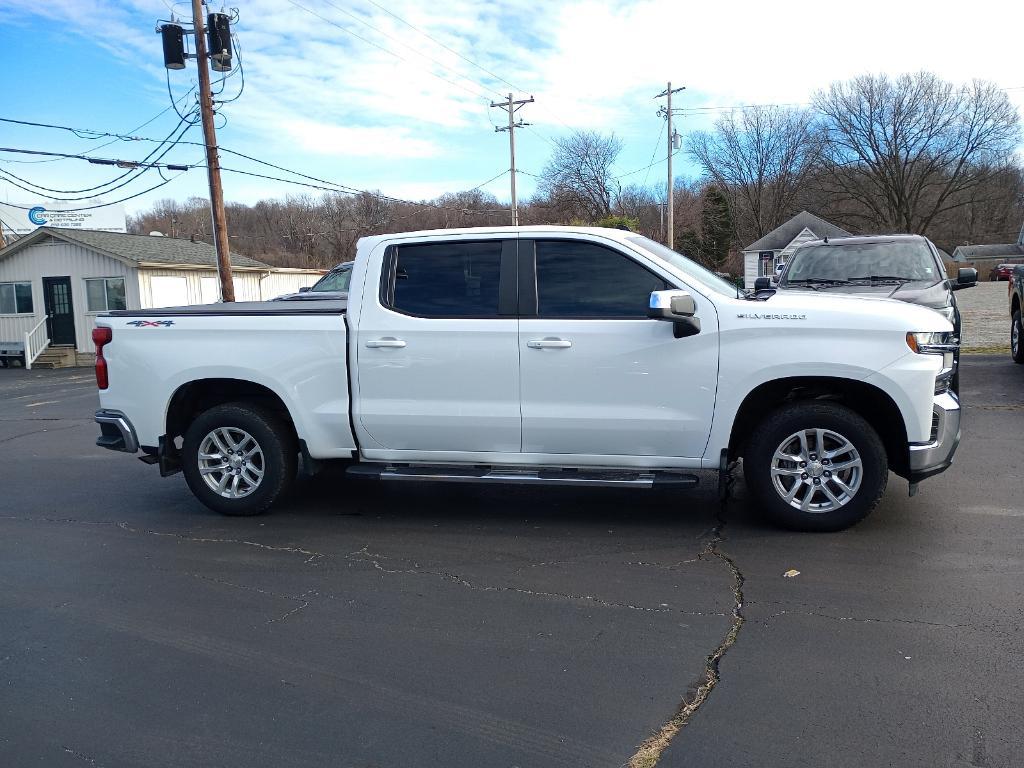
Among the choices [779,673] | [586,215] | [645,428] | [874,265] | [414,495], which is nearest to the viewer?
[779,673]

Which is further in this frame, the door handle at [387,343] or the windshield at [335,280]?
the windshield at [335,280]

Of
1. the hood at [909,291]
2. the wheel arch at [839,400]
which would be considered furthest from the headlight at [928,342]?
the hood at [909,291]

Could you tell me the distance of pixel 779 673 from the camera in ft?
11.5

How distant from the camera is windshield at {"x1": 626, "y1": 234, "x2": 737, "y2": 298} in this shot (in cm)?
543

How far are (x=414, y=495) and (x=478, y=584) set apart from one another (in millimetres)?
2083

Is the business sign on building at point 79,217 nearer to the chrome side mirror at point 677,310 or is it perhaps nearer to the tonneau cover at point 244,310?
the tonneau cover at point 244,310

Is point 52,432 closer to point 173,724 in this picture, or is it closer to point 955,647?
point 173,724

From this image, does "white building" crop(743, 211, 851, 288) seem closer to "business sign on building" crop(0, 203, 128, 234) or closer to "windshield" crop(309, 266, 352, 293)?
"business sign on building" crop(0, 203, 128, 234)

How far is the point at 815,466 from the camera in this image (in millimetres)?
5195

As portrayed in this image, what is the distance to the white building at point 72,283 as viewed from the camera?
26.4 m

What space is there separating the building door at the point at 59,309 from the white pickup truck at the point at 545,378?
2417 cm

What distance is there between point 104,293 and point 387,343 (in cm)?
2484

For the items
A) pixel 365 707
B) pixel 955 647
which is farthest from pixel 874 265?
pixel 365 707

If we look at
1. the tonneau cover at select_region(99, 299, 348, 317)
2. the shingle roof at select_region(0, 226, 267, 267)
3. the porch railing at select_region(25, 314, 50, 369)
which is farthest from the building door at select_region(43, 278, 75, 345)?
the tonneau cover at select_region(99, 299, 348, 317)
